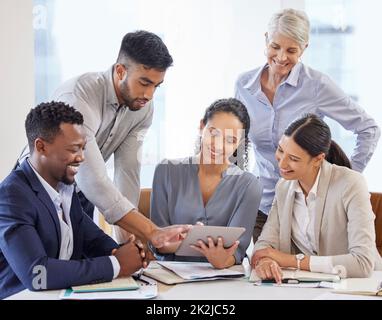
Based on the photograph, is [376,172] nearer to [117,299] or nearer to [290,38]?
[290,38]

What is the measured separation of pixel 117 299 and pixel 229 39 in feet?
8.07

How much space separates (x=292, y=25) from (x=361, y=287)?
45.7 inches

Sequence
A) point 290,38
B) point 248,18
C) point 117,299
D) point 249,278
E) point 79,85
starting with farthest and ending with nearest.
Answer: point 248,18 < point 290,38 < point 79,85 < point 249,278 < point 117,299

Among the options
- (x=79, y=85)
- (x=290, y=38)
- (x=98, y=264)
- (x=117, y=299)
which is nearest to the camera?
(x=117, y=299)

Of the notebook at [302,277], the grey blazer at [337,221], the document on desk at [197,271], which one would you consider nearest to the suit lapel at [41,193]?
the document on desk at [197,271]

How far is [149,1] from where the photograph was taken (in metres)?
3.88

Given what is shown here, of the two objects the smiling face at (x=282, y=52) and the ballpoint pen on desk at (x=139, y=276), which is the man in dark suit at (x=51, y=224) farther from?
the smiling face at (x=282, y=52)

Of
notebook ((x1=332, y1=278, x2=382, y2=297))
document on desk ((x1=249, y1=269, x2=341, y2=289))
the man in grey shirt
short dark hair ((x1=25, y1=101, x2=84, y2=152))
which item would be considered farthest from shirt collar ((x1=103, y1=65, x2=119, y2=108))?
notebook ((x1=332, y1=278, x2=382, y2=297))

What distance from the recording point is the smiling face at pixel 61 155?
1.97m

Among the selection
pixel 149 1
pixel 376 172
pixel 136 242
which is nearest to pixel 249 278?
pixel 136 242

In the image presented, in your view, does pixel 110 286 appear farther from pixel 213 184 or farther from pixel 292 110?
pixel 292 110

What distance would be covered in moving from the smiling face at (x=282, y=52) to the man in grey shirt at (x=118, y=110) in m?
0.52

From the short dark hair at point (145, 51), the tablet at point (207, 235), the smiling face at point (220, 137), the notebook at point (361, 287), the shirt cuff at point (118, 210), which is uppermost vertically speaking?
the short dark hair at point (145, 51)

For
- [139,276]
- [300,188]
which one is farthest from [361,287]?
[139,276]
